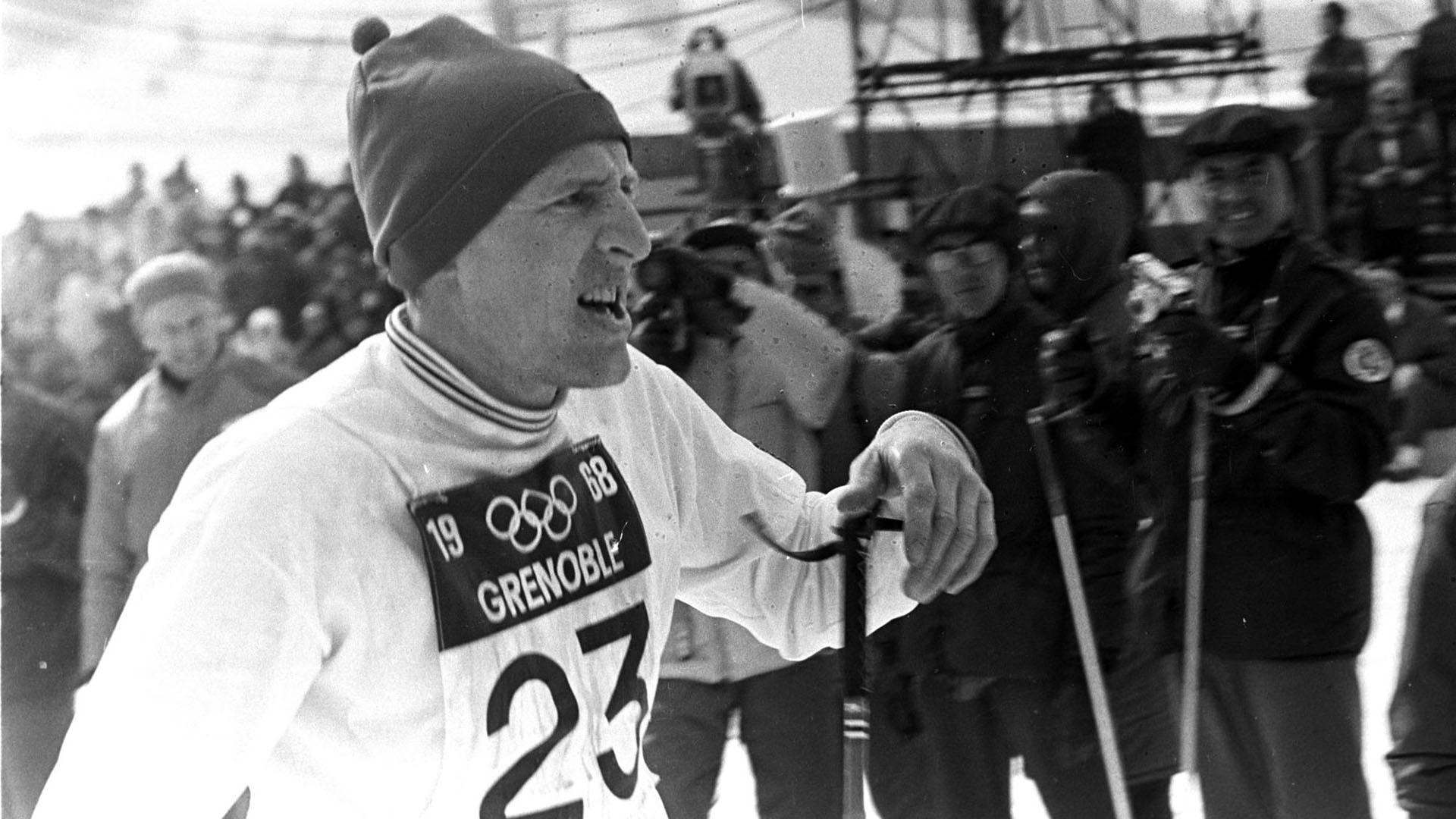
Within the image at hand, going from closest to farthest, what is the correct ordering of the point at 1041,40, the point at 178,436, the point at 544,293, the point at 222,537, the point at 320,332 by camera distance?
the point at 222,537 < the point at 544,293 < the point at 1041,40 < the point at 320,332 < the point at 178,436

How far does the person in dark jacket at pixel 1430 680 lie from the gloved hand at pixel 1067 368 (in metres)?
0.31

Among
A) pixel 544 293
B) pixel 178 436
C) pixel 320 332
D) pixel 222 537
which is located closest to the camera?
pixel 222 537

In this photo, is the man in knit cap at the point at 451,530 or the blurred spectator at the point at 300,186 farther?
the blurred spectator at the point at 300,186

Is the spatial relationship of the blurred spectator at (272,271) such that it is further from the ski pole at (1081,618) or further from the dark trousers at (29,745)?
the ski pole at (1081,618)

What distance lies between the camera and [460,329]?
1.07 metres

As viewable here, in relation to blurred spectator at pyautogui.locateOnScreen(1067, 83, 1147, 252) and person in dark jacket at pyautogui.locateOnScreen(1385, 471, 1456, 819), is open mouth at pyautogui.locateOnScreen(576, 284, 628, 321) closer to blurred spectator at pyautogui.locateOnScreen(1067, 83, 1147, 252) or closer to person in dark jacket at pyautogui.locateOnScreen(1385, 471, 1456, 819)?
blurred spectator at pyautogui.locateOnScreen(1067, 83, 1147, 252)

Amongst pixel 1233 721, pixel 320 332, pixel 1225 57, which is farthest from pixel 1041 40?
pixel 320 332

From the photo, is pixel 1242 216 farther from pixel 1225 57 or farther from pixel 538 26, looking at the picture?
pixel 538 26

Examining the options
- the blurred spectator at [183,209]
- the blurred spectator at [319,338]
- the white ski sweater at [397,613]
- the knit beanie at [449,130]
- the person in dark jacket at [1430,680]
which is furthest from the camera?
the blurred spectator at [183,209]

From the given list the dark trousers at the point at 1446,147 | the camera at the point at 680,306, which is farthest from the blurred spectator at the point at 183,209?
the dark trousers at the point at 1446,147

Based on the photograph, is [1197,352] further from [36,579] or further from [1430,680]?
[36,579]

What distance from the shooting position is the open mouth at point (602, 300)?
105cm

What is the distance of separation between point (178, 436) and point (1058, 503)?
983 mm

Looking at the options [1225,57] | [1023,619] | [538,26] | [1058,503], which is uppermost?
[538,26]
